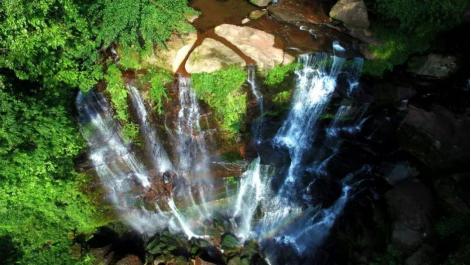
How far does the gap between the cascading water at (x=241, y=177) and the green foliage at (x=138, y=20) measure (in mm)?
1334

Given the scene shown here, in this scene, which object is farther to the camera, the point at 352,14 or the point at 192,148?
the point at 352,14

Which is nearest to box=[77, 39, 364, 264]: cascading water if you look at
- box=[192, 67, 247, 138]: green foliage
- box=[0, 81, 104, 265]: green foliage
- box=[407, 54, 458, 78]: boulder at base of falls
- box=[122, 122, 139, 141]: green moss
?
box=[122, 122, 139, 141]: green moss

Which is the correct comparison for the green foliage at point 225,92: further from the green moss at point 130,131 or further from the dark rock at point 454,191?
the dark rock at point 454,191

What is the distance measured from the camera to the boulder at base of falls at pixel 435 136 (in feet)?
34.9

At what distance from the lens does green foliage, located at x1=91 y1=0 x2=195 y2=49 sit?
36.5 ft

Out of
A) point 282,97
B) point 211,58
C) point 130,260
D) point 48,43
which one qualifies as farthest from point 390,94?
point 48,43

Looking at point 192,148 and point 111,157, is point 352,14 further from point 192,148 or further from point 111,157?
point 111,157

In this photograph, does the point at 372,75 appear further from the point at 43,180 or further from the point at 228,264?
the point at 43,180

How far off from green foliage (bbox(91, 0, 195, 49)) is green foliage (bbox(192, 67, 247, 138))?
1.46 m

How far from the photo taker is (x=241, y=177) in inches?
493

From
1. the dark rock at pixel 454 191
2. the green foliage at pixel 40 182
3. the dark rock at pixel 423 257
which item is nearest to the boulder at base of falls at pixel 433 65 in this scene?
the dark rock at pixel 454 191

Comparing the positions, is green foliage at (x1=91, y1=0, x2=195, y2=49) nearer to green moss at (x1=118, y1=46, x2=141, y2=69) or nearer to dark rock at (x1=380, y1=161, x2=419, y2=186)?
green moss at (x1=118, y1=46, x2=141, y2=69)

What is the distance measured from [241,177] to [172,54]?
3981 millimetres

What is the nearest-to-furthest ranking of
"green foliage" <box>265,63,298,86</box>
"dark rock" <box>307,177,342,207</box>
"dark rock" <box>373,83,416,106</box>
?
"dark rock" <box>373,83,416,106</box>
"green foliage" <box>265,63,298,86</box>
"dark rock" <box>307,177,342,207</box>
